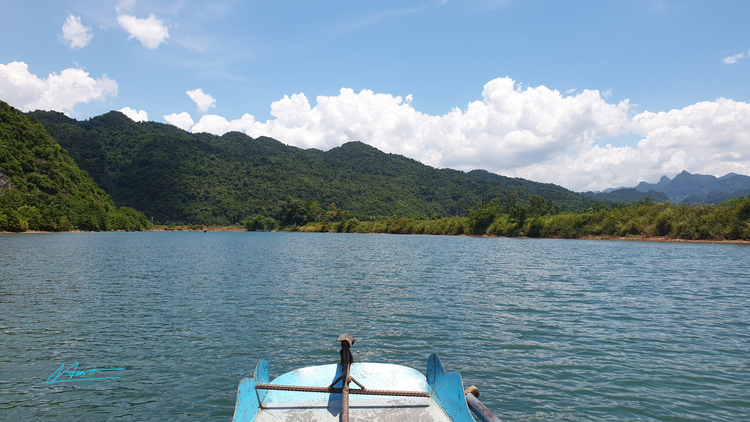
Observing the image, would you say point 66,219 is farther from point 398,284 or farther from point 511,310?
point 511,310

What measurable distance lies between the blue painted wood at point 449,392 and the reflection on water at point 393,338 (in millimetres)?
2177

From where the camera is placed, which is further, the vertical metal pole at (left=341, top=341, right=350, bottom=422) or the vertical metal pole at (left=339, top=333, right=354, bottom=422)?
the vertical metal pole at (left=339, top=333, right=354, bottom=422)

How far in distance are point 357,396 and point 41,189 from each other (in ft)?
542

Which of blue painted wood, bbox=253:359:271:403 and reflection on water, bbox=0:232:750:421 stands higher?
blue painted wood, bbox=253:359:271:403

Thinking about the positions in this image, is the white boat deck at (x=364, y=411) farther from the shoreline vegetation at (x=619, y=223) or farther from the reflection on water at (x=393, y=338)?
the shoreline vegetation at (x=619, y=223)

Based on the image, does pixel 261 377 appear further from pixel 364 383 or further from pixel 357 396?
pixel 364 383

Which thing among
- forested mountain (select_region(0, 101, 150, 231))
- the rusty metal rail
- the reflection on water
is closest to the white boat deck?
the rusty metal rail

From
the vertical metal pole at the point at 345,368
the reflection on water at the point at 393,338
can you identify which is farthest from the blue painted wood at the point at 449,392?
the reflection on water at the point at 393,338

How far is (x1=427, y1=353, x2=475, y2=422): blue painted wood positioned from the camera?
274 inches

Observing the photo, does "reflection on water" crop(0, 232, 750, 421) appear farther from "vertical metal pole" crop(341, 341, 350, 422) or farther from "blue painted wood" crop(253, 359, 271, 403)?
"vertical metal pole" crop(341, 341, 350, 422)

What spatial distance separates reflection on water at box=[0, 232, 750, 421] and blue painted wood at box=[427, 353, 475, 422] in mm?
2177

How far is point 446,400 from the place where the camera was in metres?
7.53

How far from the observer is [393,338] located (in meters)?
15.0

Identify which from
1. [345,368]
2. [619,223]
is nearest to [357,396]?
[345,368]
